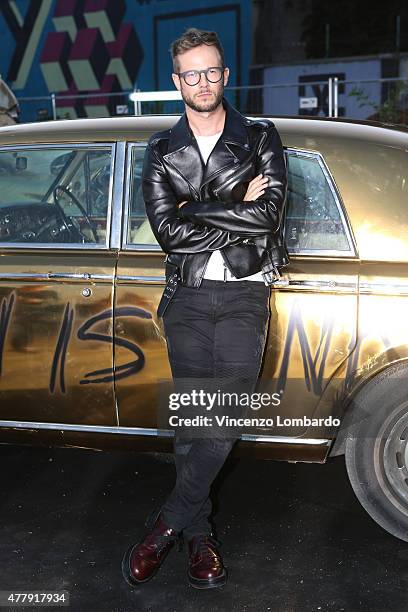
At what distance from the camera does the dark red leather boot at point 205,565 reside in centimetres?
305

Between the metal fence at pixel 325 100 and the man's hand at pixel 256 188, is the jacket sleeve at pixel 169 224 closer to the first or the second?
the man's hand at pixel 256 188

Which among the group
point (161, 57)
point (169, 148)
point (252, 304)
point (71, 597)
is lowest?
point (71, 597)

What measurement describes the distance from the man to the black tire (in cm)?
53

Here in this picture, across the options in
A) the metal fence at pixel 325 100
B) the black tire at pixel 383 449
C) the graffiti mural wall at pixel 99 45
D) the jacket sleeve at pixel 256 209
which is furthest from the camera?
the graffiti mural wall at pixel 99 45

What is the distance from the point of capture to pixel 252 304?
9.81ft

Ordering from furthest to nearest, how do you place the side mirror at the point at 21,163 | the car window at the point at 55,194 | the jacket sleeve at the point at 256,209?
the side mirror at the point at 21,163
the car window at the point at 55,194
the jacket sleeve at the point at 256,209

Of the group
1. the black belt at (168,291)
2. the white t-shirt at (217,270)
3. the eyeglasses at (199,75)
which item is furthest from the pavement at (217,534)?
the eyeglasses at (199,75)

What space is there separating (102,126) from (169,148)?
0.71 m

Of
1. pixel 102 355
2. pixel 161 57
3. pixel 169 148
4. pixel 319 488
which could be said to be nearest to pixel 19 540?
pixel 102 355

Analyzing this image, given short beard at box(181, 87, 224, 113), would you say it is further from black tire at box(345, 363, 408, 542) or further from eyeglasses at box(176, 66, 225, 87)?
black tire at box(345, 363, 408, 542)

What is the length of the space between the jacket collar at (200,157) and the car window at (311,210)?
1.35 feet

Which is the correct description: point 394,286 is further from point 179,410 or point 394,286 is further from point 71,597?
point 71,597

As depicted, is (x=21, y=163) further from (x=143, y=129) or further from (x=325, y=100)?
(x=325, y=100)

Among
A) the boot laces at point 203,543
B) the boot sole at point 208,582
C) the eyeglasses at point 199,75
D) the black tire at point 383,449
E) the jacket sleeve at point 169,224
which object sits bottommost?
the boot sole at point 208,582
